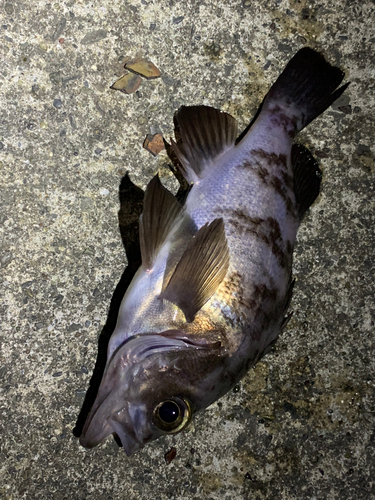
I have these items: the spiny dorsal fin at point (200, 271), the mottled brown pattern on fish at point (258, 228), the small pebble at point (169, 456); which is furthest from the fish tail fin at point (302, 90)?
the small pebble at point (169, 456)

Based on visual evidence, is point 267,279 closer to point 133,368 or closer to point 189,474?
point 133,368

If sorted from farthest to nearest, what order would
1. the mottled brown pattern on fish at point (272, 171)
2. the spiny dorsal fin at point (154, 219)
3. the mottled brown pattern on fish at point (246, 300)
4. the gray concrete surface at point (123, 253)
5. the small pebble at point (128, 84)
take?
the small pebble at point (128, 84)
the gray concrete surface at point (123, 253)
the mottled brown pattern on fish at point (272, 171)
the spiny dorsal fin at point (154, 219)
the mottled brown pattern on fish at point (246, 300)

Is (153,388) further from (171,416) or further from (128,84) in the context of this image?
(128,84)

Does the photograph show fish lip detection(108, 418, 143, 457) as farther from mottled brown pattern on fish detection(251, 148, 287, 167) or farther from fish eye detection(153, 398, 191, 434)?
mottled brown pattern on fish detection(251, 148, 287, 167)

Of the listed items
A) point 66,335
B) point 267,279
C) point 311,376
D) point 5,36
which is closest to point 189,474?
point 311,376

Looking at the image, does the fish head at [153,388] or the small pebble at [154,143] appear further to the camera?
the small pebble at [154,143]

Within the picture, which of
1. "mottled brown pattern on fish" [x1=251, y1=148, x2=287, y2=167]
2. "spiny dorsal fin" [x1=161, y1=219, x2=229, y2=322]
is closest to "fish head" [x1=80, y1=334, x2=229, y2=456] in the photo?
"spiny dorsal fin" [x1=161, y1=219, x2=229, y2=322]

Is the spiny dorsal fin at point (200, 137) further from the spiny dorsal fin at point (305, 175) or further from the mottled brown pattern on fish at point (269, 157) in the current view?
the spiny dorsal fin at point (305, 175)

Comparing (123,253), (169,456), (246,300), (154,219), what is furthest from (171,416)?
(123,253)
